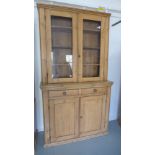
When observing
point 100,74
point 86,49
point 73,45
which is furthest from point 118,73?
point 73,45

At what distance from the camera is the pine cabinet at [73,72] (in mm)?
1718

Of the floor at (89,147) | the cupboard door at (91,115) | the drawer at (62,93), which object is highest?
the drawer at (62,93)

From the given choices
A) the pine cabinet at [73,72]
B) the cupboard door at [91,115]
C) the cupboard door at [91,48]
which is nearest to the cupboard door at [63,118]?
the pine cabinet at [73,72]

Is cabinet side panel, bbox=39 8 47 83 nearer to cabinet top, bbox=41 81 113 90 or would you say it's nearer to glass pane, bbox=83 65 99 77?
cabinet top, bbox=41 81 113 90

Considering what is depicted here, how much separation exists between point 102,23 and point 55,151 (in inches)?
80.1

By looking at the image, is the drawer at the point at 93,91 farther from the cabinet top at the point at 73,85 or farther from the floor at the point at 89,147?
the floor at the point at 89,147

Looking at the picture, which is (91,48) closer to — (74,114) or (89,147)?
(74,114)

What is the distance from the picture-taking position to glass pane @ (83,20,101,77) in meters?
2.01

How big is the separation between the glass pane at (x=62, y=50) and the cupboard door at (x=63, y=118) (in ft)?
1.32

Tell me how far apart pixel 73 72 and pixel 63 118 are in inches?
27.4

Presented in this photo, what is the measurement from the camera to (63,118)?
1.82 meters

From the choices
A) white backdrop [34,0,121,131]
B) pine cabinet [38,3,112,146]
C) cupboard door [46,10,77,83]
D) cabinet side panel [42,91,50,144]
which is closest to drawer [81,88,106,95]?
pine cabinet [38,3,112,146]
